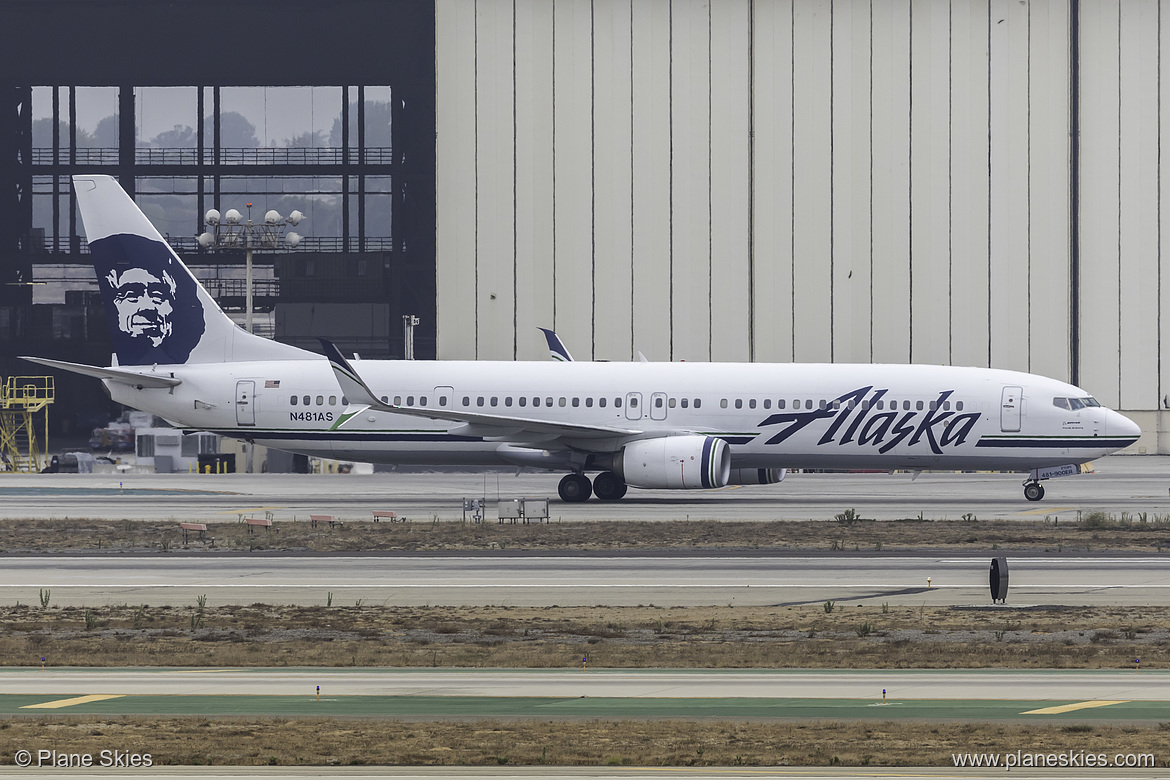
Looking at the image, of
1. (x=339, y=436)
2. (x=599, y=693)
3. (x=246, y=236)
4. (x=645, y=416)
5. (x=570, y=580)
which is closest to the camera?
(x=599, y=693)

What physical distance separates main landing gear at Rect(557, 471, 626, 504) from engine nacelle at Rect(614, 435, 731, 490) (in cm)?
162

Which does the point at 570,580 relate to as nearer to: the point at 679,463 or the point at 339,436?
the point at 679,463

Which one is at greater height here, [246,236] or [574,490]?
[246,236]

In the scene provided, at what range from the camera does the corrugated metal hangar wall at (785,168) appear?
68.4 m

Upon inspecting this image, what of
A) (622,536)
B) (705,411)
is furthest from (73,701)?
(705,411)

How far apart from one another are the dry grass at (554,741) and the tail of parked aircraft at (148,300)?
31.4 m

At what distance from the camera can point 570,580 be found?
2445cm

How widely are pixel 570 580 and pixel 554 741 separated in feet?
40.2

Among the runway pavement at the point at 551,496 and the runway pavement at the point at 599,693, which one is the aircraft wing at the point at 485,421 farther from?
the runway pavement at the point at 599,693

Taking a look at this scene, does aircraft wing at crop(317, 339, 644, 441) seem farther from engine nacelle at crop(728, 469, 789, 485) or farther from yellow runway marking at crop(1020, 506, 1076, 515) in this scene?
yellow runway marking at crop(1020, 506, 1076, 515)

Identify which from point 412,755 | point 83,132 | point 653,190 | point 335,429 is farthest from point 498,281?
point 412,755

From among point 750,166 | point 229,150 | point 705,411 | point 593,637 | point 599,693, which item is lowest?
point 593,637

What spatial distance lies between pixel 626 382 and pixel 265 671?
25605 millimetres

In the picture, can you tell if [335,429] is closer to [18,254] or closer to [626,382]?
[626,382]
